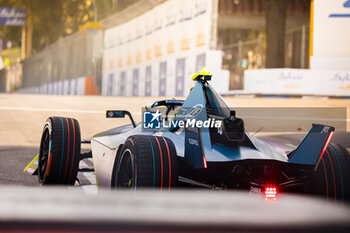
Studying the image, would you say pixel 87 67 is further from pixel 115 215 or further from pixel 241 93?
pixel 115 215

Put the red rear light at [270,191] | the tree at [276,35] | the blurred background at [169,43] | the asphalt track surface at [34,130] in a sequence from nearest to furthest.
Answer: the red rear light at [270,191], the asphalt track surface at [34,130], the blurred background at [169,43], the tree at [276,35]

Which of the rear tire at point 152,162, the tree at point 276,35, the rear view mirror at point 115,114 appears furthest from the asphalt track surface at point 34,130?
the tree at point 276,35

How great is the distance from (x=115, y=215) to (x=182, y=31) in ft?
97.4

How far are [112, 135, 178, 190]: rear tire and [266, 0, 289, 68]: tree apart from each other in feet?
85.5

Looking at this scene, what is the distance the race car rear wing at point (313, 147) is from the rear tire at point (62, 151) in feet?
6.47

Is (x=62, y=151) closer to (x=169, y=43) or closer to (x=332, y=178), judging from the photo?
(x=332, y=178)

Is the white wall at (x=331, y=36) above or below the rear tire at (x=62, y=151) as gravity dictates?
above

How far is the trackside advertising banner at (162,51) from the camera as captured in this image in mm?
28266

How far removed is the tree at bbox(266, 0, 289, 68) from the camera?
29.0 meters

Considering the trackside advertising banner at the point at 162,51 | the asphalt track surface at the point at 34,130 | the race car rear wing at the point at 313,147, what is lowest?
the asphalt track surface at the point at 34,130

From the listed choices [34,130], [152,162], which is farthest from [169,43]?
[152,162]

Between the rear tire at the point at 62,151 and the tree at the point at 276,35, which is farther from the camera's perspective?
the tree at the point at 276,35

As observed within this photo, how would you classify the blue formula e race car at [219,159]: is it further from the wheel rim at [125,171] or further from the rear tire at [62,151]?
the rear tire at [62,151]

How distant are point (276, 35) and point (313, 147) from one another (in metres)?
26.0
